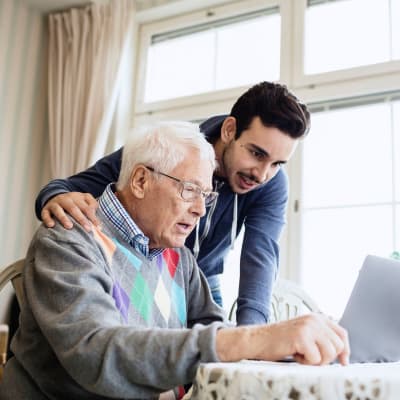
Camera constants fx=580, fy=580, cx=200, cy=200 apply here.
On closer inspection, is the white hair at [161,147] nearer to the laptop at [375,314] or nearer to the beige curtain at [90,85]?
the laptop at [375,314]

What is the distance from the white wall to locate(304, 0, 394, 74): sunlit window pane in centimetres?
170

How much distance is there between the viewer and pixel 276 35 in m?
3.05

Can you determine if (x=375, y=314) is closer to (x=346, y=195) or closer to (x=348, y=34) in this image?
(x=346, y=195)

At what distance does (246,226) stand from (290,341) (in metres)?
1.00

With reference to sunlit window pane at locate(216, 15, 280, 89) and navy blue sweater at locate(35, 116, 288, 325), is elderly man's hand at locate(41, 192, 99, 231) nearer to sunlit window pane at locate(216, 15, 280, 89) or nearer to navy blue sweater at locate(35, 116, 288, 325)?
navy blue sweater at locate(35, 116, 288, 325)

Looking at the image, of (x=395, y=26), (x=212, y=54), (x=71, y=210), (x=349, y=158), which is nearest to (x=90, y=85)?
(x=212, y=54)

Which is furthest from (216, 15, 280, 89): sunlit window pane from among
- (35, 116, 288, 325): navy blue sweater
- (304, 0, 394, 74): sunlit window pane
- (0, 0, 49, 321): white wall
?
(35, 116, 288, 325): navy blue sweater

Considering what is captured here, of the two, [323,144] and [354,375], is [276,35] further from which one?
[354,375]

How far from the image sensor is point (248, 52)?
3117 mm

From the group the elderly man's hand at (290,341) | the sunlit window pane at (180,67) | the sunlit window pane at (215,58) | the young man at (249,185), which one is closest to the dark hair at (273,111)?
the young man at (249,185)

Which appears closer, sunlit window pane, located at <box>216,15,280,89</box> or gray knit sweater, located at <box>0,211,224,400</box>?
gray knit sweater, located at <box>0,211,224,400</box>

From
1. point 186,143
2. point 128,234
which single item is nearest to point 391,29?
point 186,143

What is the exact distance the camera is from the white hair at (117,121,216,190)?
126 centimetres

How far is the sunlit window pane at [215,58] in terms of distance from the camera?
307 centimetres
